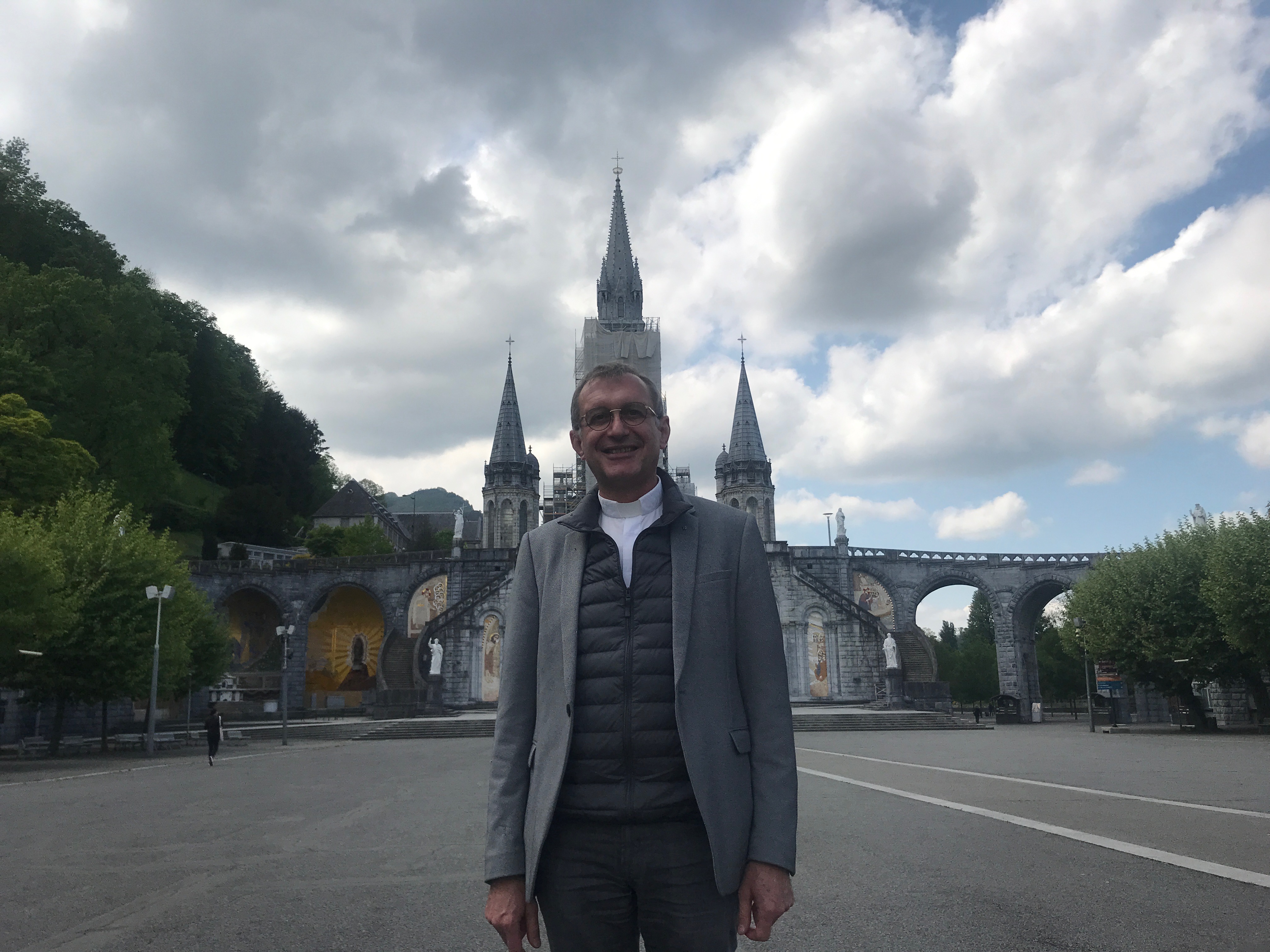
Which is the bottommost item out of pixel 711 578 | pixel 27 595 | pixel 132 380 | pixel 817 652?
pixel 711 578

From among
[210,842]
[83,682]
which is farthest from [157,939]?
[83,682]

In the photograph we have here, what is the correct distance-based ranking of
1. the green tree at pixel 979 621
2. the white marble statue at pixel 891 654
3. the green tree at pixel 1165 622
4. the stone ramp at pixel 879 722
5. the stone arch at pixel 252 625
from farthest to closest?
1. the green tree at pixel 979 621
2. the stone arch at pixel 252 625
3. the white marble statue at pixel 891 654
4. the stone ramp at pixel 879 722
5. the green tree at pixel 1165 622

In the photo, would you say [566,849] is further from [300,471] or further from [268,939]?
[300,471]

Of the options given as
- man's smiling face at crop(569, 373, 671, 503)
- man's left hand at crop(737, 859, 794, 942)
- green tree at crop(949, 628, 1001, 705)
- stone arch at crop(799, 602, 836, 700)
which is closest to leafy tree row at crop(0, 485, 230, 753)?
man's smiling face at crop(569, 373, 671, 503)

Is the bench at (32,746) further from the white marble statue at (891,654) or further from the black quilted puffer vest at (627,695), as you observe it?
the white marble statue at (891,654)

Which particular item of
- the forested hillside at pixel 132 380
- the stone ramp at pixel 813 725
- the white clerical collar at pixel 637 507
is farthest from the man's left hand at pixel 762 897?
the forested hillside at pixel 132 380

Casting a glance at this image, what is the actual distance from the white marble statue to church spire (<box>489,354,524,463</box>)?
111 ft

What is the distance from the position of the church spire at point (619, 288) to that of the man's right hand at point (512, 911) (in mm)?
63116

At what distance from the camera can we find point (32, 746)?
22500mm

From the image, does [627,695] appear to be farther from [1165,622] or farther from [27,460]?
[27,460]

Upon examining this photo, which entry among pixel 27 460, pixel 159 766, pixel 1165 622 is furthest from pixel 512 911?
pixel 27 460

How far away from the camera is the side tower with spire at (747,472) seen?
5575 centimetres

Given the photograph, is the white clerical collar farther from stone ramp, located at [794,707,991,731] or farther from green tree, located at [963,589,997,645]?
green tree, located at [963,589,997,645]

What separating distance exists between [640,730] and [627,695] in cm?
9
